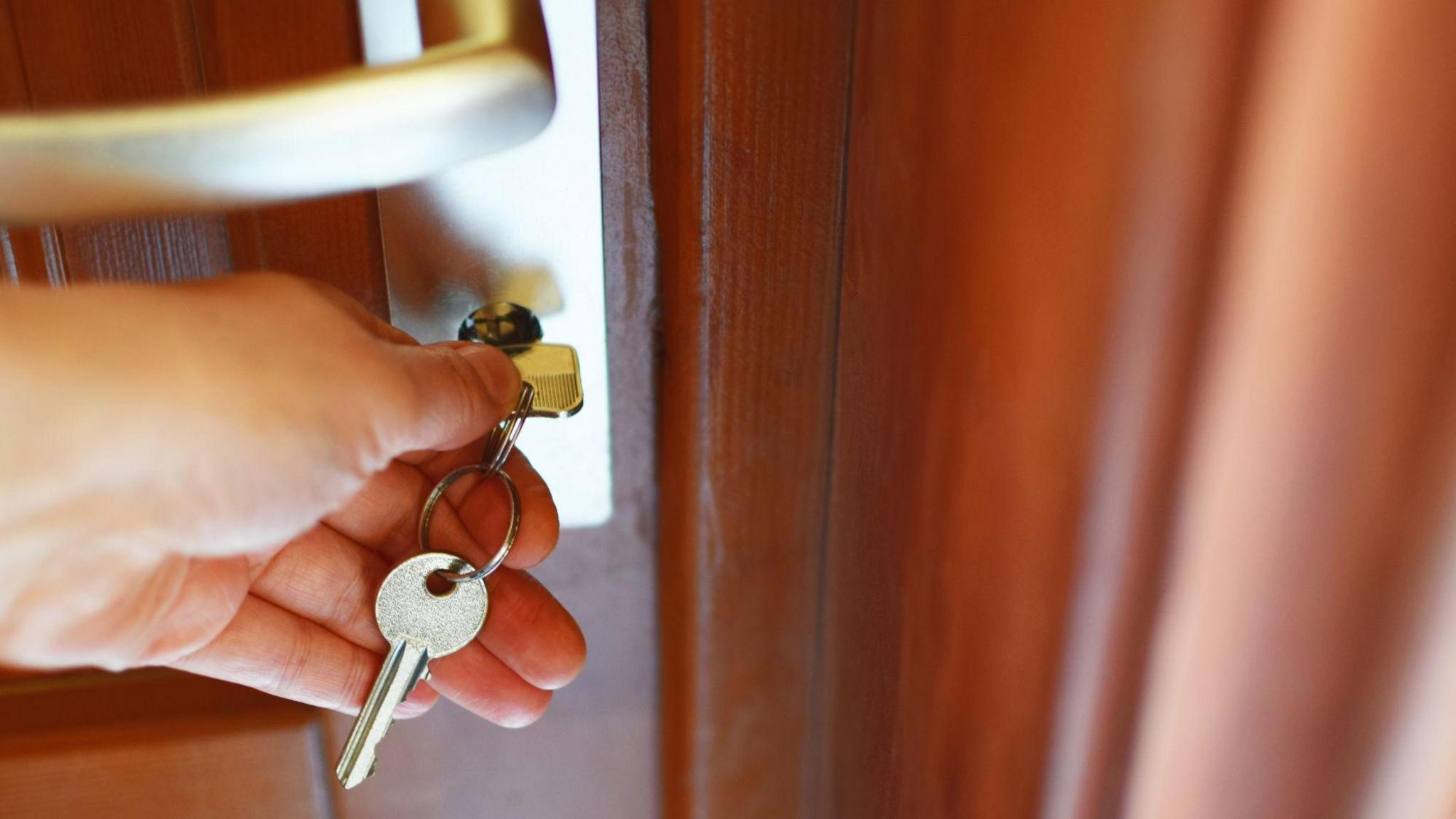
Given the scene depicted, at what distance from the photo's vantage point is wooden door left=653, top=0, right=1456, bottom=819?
0.15 metres

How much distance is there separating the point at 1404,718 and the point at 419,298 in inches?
12.5

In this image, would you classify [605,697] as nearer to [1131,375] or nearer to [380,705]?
[380,705]

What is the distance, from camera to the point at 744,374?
38 cm

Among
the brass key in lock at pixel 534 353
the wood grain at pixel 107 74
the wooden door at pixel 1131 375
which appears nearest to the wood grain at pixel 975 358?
the wooden door at pixel 1131 375

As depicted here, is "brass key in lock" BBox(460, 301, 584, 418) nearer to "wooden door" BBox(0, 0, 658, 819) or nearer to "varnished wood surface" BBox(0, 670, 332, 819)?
"wooden door" BBox(0, 0, 658, 819)

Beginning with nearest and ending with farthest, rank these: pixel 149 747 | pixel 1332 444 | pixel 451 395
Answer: pixel 1332 444, pixel 451 395, pixel 149 747

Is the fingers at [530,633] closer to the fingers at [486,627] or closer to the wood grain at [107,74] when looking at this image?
the fingers at [486,627]

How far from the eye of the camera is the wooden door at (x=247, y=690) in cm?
34

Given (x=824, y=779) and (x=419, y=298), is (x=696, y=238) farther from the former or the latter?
(x=824, y=779)

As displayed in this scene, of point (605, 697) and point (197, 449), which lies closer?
point (197, 449)

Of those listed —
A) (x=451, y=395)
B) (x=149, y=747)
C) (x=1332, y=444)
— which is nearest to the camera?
(x=1332, y=444)

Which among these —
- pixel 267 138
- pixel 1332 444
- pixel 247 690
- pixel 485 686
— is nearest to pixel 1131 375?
pixel 1332 444

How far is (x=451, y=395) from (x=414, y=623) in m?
0.10

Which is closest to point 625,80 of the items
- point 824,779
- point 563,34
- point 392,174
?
point 563,34
